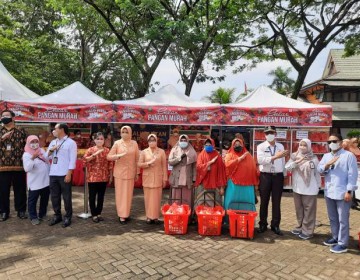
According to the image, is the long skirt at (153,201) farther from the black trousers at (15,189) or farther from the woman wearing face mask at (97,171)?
the black trousers at (15,189)

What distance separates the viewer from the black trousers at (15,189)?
5.12 metres

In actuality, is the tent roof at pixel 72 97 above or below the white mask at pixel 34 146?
above

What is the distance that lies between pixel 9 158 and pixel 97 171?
1552mm

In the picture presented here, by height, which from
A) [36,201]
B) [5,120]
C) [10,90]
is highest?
[10,90]

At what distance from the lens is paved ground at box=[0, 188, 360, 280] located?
134 inches

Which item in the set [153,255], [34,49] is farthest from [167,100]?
[34,49]

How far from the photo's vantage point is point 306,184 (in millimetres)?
4516

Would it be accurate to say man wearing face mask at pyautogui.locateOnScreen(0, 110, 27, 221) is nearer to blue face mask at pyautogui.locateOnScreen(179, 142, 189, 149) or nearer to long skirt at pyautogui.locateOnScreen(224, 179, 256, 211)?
blue face mask at pyautogui.locateOnScreen(179, 142, 189, 149)

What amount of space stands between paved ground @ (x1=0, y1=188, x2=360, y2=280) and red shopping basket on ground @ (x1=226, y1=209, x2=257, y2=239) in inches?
4.3

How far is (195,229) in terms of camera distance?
495cm

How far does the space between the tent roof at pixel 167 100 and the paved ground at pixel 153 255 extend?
4.01m

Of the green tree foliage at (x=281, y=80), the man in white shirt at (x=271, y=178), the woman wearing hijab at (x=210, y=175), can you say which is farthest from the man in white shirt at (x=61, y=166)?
the green tree foliage at (x=281, y=80)

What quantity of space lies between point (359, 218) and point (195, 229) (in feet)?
11.7

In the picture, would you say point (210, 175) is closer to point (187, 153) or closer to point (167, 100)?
point (187, 153)
